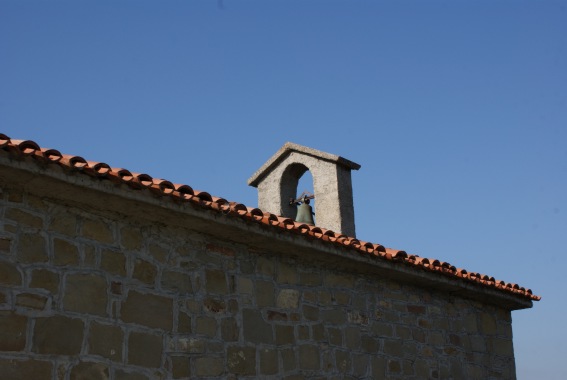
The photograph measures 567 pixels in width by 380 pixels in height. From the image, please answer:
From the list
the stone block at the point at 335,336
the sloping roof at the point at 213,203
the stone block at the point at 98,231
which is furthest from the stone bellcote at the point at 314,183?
the stone block at the point at 98,231

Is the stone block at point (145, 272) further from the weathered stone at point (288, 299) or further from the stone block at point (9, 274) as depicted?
the weathered stone at point (288, 299)

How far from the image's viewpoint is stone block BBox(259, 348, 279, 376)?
20.1ft

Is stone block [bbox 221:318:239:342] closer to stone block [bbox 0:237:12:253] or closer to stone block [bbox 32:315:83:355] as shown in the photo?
stone block [bbox 32:315:83:355]

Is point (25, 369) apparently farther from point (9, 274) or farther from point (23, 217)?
point (23, 217)

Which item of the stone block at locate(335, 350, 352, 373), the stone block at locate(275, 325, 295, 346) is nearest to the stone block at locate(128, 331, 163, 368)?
the stone block at locate(275, 325, 295, 346)

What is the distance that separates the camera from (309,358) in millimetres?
6547

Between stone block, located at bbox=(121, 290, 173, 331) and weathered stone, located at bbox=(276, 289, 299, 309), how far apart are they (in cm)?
117

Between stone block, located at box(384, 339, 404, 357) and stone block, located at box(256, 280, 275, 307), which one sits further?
stone block, located at box(384, 339, 404, 357)

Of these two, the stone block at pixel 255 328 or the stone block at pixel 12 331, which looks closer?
the stone block at pixel 12 331

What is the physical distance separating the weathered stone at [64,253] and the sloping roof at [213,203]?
1.76 ft

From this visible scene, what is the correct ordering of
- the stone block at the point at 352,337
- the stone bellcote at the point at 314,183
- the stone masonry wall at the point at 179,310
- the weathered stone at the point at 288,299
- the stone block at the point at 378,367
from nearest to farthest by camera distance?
the stone masonry wall at the point at 179,310, the weathered stone at the point at 288,299, the stone block at the point at 352,337, the stone block at the point at 378,367, the stone bellcote at the point at 314,183

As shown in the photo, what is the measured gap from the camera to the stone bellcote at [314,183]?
916 cm

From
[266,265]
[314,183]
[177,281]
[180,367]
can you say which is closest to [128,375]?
[180,367]

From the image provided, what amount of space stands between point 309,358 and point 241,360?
2.63ft
